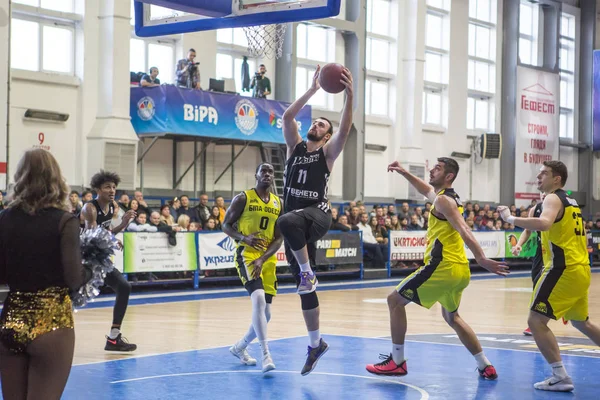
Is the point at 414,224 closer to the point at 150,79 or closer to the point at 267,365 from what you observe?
the point at 150,79

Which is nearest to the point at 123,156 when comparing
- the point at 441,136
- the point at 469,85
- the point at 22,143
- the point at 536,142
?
the point at 22,143

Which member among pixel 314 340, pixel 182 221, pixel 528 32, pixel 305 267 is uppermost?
pixel 528 32

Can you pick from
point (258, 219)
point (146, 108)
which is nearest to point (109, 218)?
point (258, 219)

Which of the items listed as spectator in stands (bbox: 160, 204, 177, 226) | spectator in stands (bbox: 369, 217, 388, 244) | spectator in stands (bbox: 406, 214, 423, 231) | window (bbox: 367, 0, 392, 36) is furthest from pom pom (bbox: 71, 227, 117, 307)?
window (bbox: 367, 0, 392, 36)

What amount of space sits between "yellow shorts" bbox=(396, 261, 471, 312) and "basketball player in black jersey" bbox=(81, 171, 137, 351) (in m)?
2.83

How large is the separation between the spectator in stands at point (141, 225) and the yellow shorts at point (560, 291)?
10.7 metres

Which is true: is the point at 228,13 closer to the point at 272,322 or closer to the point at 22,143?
the point at 272,322

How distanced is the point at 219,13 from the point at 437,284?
4101 mm

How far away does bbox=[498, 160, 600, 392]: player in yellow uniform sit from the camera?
26.2 feet

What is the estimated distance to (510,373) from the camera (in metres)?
8.84

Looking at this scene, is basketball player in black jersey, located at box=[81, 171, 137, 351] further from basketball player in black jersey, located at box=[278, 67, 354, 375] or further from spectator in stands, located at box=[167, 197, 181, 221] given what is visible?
spectator in stands, located at box=[167, 197, 181, 221]

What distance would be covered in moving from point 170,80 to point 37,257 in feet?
63.9

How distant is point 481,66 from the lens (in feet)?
111

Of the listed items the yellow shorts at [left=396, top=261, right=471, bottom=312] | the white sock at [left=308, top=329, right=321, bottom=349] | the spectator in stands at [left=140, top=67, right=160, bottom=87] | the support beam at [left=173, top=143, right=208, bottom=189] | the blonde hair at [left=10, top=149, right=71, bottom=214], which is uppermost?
the spectator in stands at [left=140, top=67, right=160, bottom=87]
